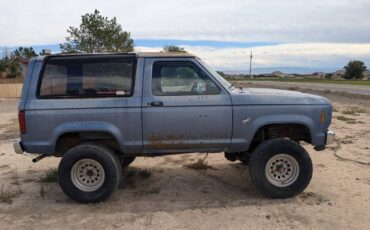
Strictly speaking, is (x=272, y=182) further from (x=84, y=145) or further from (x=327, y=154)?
(x=327, y=154)

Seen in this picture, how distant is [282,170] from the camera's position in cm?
623

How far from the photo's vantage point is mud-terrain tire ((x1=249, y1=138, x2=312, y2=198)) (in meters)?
6.09

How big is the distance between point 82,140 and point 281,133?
2860 mm

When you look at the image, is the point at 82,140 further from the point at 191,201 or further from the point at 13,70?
the point at 13,70

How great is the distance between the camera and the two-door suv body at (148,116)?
19.6 ft

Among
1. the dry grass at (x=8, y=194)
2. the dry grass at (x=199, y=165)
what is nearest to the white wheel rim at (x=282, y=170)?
the dry grass at (x=199, y=165)

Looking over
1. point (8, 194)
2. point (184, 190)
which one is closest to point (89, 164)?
point (8, 194)

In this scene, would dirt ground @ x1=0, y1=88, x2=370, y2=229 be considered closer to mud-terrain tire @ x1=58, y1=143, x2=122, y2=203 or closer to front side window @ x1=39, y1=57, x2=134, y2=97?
mud-terrain tire @ x1=58, y1=143, x2=122, y2=203

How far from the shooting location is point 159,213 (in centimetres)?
562

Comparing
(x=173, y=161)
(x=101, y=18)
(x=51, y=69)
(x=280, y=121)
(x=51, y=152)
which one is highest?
(x=101, y=18)

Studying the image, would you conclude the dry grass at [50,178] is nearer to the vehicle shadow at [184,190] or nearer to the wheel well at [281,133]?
the vehicle shadow at [184,190]

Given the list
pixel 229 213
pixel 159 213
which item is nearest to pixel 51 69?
pixel 159 213

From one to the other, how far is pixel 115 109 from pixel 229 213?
2.01m

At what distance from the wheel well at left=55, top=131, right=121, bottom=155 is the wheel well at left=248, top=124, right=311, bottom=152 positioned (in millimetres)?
1979
